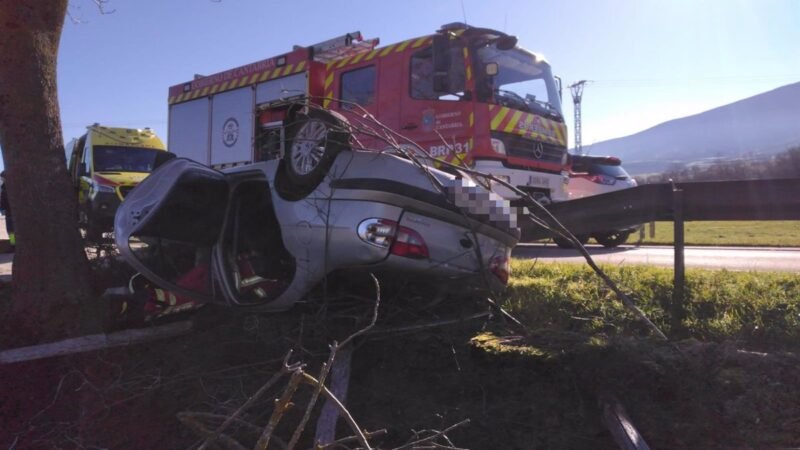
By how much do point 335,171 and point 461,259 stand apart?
102 cm

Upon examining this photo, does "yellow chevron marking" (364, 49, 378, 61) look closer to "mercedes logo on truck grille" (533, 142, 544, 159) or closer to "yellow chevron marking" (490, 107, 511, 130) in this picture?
"yellow chevron marking" (490, 107, 511, 130)

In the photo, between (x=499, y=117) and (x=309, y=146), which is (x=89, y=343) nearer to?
(x=309, y=146)

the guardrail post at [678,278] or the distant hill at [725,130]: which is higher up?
the distant hill at [725,130]

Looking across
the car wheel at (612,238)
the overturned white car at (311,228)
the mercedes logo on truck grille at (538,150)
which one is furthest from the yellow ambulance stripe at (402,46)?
the car wheel at (612,238)

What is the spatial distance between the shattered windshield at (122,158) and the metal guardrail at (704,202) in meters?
10.3

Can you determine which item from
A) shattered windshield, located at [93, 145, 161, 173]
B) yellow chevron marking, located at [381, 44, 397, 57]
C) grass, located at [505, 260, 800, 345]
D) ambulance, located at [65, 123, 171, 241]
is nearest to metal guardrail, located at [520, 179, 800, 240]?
grass, located at [505, 260, 800, 345]

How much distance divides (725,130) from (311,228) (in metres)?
92.3

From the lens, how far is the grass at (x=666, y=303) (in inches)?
160

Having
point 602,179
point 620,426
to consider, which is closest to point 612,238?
point 602,179

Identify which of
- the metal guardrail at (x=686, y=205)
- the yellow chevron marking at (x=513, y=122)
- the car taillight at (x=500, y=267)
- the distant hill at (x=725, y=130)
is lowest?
the car taillight at (x=500, y=267)

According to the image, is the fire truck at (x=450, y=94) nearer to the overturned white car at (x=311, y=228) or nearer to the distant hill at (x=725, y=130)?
the overturned white car at (x=311, y=228)

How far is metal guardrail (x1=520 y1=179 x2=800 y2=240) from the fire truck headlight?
2614 millimetres

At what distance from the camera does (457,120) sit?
26.6 ft

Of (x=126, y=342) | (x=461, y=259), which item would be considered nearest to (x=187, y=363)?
(x=126, y=342)
